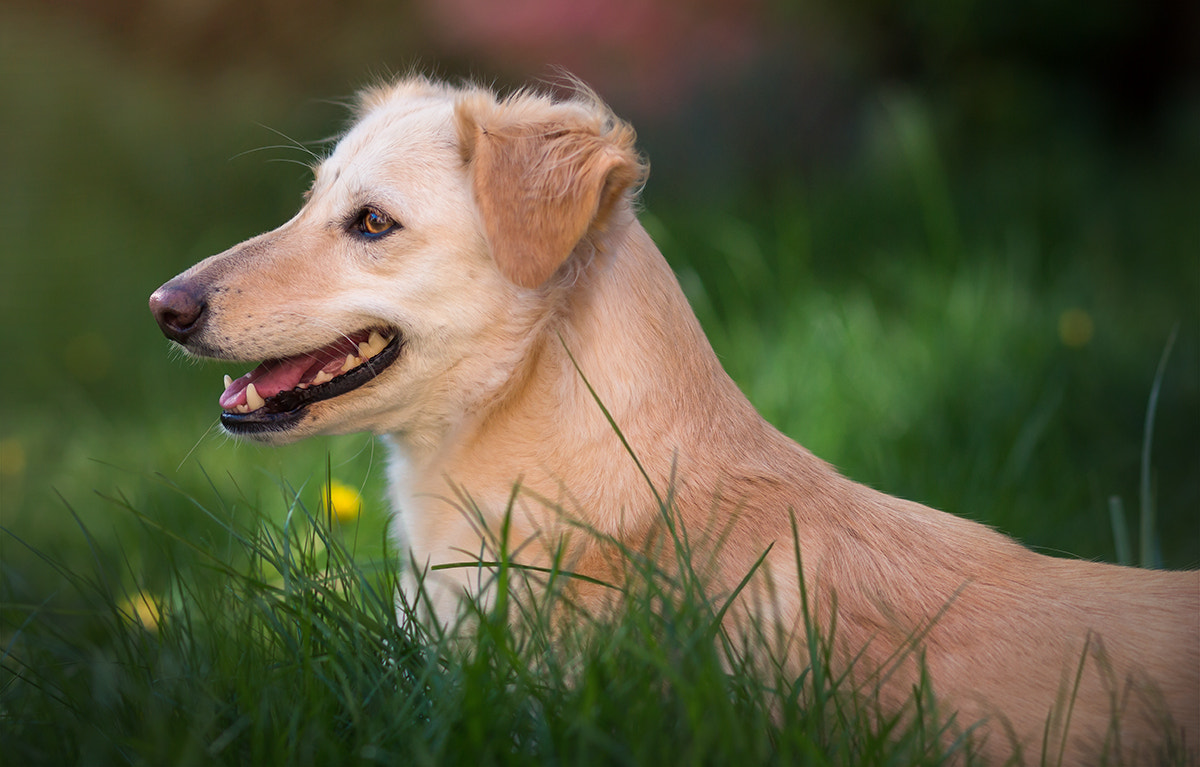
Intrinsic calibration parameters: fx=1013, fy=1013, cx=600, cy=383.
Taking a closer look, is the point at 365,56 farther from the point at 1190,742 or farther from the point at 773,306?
the point at 1190,742

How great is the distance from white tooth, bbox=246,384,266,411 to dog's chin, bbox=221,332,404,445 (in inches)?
0.5

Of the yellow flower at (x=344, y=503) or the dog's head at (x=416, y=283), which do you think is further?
the yellow flower at (x=344, y=503)

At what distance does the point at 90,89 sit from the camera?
7.94 metres

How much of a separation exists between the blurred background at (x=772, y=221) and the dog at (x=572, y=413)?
1.19 feet

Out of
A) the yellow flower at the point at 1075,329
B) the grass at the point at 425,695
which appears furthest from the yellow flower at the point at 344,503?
the yellow flower at the point at 1075,329

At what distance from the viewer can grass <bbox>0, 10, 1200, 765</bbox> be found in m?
1.73

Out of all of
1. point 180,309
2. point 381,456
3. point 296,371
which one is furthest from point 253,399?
point 381,456

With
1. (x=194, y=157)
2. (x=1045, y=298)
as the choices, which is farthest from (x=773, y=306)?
(x=194, y=157)

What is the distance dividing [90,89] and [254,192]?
1.72 metres

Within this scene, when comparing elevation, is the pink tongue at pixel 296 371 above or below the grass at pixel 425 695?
above

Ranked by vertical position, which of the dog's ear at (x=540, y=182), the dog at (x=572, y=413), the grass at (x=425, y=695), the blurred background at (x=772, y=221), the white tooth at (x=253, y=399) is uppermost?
the blurred background at (x=772, y=221)

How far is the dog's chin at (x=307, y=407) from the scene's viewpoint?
7.46 ft

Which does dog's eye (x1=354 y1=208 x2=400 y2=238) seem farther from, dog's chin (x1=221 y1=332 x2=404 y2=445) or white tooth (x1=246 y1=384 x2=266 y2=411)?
white tooth (x1=246 y1=384 x2=266 y2=411)

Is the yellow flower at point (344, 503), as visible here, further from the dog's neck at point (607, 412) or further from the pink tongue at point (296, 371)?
the dog's neck at point (607, 412)
